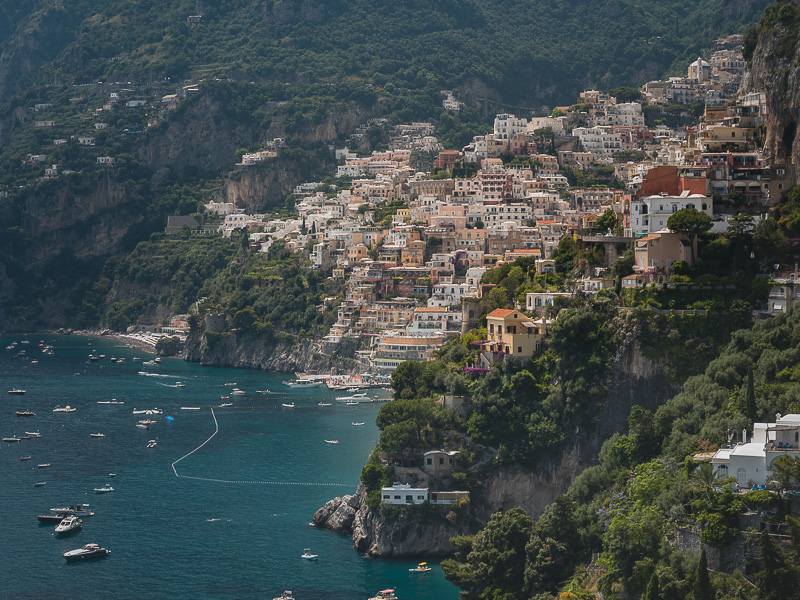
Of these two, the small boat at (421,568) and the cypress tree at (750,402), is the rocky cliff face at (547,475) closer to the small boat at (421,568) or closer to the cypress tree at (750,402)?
the small boat at (421,568)

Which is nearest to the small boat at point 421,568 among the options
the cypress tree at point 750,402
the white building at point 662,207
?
the cypress tree at point 750,402

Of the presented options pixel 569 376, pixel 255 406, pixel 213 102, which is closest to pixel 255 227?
pixel 213 102

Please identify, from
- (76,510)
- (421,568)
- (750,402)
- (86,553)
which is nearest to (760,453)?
(750,402)

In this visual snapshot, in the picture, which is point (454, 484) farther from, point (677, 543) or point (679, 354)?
point (677, 543)

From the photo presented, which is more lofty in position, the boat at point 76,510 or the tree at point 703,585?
the tree at point 703,585

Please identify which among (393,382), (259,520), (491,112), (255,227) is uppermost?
(491,112)
